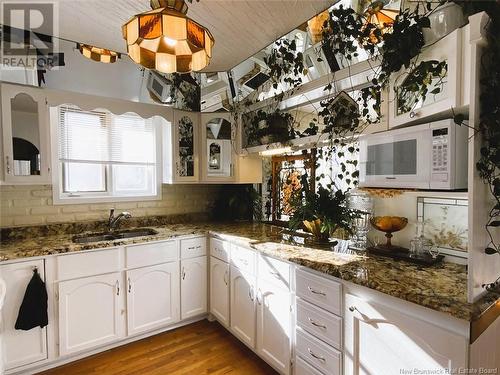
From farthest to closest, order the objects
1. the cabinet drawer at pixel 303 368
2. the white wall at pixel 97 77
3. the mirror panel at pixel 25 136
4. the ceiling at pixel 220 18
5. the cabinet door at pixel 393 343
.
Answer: the white wall at pixel 97 77 < the mirror panel at pixel 25 136 < the ceiling at pixel 220 18 < the cabinet drawer at pixel 303 368 < the cabinet door at pixel 393 343

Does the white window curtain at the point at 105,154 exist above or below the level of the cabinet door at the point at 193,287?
above

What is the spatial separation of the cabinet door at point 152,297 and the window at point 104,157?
0.90 metres

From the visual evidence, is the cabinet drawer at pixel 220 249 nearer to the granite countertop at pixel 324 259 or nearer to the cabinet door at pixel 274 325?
the granite countertop at pixel 324 259

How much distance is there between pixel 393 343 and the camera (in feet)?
4.19

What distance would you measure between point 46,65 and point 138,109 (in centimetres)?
76

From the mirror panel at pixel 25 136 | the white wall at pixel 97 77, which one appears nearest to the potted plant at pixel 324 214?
the white wall at pixel 97 77

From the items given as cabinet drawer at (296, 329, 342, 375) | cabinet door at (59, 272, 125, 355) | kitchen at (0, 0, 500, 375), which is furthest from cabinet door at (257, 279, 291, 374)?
cabinet door at (59, 272, 125, 355)

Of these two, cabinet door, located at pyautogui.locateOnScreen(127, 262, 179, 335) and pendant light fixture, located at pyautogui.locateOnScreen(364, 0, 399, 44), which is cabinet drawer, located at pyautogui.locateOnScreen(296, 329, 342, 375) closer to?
cabinet door, located at pyautogui.locateOnScreen(127, 262, 179, 335)

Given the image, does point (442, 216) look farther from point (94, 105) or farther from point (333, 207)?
point (94, 105)

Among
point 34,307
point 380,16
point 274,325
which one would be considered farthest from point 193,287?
point 380,16

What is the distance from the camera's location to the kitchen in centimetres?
121

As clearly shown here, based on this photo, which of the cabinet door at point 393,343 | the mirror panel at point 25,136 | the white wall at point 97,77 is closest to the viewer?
the cabinet door at point 393,343

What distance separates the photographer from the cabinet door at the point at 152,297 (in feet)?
7.78

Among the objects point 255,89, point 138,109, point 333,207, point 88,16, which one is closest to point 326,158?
point 333,207
